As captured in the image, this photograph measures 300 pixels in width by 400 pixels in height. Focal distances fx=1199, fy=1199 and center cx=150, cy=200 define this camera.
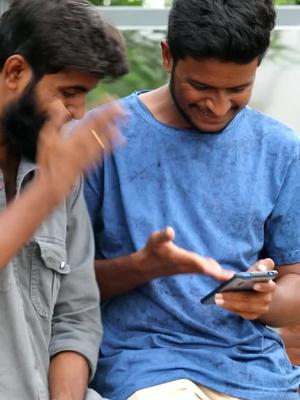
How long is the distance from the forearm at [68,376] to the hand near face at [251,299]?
0.43m

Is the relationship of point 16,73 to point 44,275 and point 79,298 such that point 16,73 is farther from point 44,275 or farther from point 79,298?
point 79,298

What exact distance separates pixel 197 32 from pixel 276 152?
1.57 ft

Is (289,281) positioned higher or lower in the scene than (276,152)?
lower

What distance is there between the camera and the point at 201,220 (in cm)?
362

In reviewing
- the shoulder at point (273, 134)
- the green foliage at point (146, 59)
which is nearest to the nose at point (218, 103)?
the shoulder at point (273, 134)

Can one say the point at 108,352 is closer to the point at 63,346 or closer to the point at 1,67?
the point at 63,346

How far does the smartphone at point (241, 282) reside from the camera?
3.26 metres

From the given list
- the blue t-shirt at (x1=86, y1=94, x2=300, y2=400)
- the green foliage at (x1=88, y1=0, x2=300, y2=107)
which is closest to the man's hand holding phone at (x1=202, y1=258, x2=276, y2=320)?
the blue t-shirt at (x1=86, y1=94, x2=300, y2=400)

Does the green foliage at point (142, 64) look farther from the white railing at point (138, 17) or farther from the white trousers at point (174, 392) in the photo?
the white trousers at point (174, 392)

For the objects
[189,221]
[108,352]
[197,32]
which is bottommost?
[108,352]

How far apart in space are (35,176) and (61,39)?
0.40 metres

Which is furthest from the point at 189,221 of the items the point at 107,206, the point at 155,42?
the point at 155,42

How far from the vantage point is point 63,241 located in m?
3.40

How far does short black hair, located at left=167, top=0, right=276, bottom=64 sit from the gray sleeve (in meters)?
0.54
